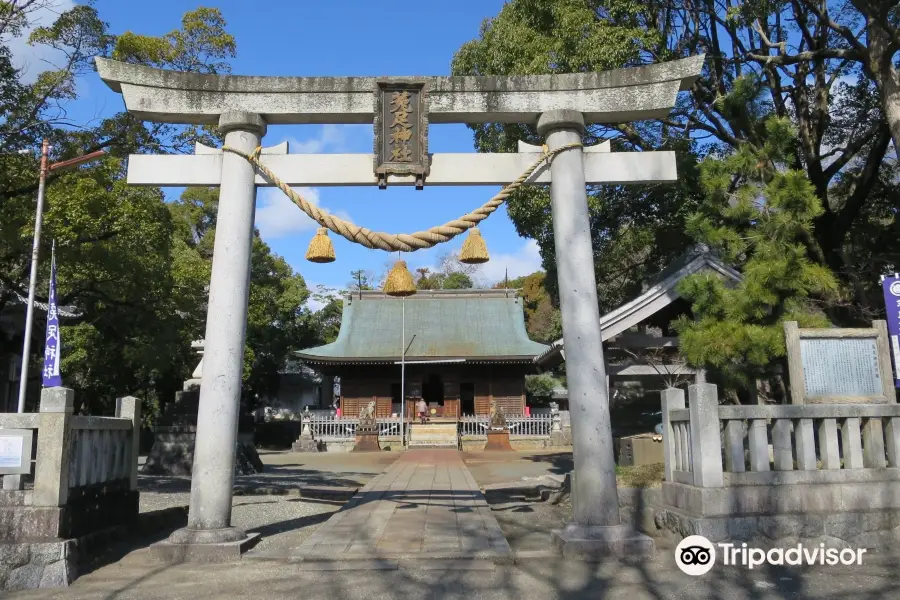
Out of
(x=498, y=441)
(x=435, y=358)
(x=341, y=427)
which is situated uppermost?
(x=435, y=358)

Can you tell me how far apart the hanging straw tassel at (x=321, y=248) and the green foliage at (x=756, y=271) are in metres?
4.42

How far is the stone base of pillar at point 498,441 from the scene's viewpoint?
79.5 ft

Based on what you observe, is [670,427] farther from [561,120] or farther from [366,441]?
[366,441]

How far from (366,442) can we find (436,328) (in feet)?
20.9

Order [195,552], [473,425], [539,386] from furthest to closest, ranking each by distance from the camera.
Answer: [539,386] < [473,425] < [195,552]

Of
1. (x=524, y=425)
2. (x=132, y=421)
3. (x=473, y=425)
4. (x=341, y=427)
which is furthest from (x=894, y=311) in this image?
(x=341, y=427)

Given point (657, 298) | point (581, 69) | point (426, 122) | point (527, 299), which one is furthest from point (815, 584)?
point (527, 299)

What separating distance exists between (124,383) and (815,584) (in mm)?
23678

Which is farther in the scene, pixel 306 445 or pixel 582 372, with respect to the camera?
pixel 306 445

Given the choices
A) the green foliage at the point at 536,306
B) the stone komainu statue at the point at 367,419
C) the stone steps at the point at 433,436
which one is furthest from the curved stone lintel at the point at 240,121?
the green foliage at the point at 536,306

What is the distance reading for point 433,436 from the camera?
25.4 metres

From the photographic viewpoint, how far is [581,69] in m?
11.3

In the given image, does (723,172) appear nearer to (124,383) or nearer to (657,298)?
(657,298)

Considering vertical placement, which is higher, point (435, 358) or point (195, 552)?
point (435, 358)
